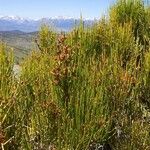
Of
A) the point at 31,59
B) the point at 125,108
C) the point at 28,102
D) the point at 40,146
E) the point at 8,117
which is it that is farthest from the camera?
the point at 31,59

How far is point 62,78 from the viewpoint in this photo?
15.9 ft

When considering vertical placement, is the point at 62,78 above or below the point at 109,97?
above

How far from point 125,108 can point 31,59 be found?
1.66m

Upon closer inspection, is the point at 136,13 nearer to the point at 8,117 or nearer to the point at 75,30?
the point at 75,30

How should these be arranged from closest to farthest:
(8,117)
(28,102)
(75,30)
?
(8,117)
(28,102)
(75,30)

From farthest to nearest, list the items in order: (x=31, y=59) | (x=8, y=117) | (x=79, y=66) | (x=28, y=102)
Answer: (x=31, y=59) → (x=28, y=102) → (x=79, y=66) → (x=8, y=117)

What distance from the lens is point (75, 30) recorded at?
734 centimetres

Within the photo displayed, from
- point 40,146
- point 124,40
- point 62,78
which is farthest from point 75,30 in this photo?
point 40,146

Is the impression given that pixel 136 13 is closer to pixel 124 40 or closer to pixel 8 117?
pixel 124 40

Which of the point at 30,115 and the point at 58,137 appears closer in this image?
the point at 58,137

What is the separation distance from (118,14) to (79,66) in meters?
4.78

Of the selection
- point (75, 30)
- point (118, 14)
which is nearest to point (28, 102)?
point (75, 30)

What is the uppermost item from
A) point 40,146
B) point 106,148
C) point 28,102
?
point 28,102

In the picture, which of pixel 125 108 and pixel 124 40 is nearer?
pixel 125 108
